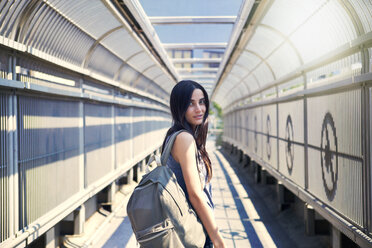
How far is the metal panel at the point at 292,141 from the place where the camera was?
7.22 m

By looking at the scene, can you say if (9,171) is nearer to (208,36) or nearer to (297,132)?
(297,132)

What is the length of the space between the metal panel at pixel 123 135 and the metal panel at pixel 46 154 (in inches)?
158

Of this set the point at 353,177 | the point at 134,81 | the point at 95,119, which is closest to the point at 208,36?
the point at 134,81

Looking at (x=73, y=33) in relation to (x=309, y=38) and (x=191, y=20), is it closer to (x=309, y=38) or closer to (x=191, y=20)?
(x=309, y=38)

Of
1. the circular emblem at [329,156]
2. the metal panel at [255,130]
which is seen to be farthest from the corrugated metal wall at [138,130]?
the circular emblem at [329,156]

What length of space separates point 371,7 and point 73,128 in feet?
17.3

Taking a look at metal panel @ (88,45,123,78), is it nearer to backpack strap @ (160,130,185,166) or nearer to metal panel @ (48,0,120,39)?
metal panel @ (48,0,120,39)

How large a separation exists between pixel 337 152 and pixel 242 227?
150 inches

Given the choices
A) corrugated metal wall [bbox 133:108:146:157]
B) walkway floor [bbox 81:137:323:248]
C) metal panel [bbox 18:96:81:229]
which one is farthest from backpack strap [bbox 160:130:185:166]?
corrugated metal wall [bbox 133:108:146:157]

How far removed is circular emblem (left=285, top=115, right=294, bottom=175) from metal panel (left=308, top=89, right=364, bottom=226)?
1485 mm

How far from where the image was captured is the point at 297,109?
24.6ft

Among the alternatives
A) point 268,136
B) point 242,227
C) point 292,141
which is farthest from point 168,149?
point 268,136

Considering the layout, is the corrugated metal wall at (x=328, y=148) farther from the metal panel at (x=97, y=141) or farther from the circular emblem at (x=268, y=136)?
the metal panel at (x=97, y=141)

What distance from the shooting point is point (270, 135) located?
35.8 feet
